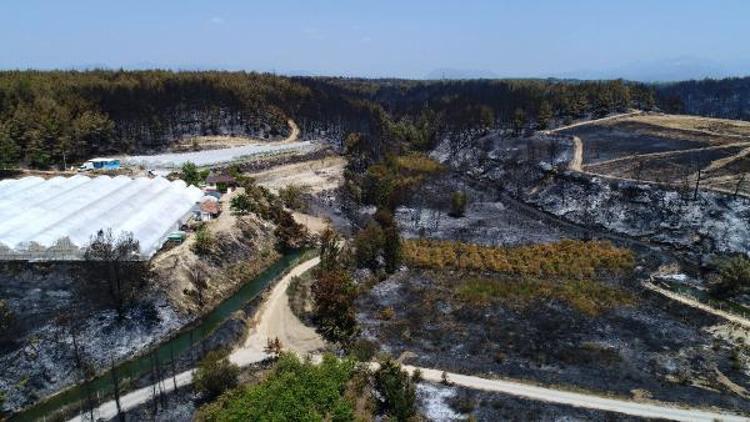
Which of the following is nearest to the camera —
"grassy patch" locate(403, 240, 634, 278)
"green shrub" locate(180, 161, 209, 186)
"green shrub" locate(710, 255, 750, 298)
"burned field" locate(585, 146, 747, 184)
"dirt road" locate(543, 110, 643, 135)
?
"green shrub" locate(710, 255, 750, 298)

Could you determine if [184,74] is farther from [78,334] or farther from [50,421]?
[50,421]

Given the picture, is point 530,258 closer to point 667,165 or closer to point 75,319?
point 667,165

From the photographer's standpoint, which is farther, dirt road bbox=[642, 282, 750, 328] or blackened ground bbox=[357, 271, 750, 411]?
dirt road bbox=[642, 282, 750, 328]

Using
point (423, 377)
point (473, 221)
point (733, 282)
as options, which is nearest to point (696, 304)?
point (733, 282)

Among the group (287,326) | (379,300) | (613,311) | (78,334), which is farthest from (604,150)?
(78,334)

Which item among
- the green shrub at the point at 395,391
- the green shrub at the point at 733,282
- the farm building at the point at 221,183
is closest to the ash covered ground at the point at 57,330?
the green shrub at the point at 395,391

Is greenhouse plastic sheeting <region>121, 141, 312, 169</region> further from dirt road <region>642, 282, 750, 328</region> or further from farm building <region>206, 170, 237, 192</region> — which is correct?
dirt road <region>642, 282, 750, 328</region>

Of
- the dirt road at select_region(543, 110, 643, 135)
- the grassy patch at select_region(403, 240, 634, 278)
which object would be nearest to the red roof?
the grassy patch at select_region(403, 240, 634, 278)
